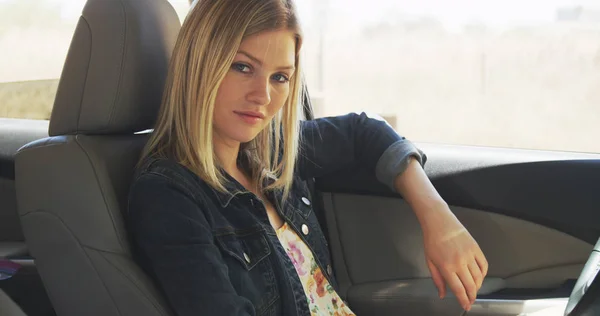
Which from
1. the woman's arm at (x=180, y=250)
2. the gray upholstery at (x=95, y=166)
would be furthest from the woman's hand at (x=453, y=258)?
the gray upholstery at (x=95, y=166)

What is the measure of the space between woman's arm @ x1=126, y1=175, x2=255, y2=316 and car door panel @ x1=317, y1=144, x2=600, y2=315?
565 mm

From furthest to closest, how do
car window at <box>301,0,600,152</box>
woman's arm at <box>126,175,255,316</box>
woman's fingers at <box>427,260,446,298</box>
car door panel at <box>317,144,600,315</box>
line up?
car window at <box>301,0,600,152</box> < car door panel at <box>317,144,600,315</box> < woman's fingers at <box>427,260,446,298</box> < woman's arm at <box>126,175,255,316</box>

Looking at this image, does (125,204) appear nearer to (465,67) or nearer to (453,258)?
(453,258)

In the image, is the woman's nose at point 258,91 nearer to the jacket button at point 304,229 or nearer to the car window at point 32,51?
the jacket button at point 304,229

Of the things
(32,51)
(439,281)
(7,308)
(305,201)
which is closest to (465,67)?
(305,201)

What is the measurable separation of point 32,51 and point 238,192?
1299 mm

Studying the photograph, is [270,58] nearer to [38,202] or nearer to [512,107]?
[38,202]

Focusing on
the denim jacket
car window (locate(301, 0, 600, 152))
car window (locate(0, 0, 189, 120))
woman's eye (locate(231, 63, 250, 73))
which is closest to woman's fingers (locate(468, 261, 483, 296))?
the denim jacket

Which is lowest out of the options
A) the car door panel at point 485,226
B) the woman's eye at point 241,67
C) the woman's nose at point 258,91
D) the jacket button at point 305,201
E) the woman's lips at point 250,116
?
the car door panel at point 485,226

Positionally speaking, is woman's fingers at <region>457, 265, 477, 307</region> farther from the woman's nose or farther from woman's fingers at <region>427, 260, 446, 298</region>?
the woman's nose

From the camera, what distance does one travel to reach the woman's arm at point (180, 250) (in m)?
1.09

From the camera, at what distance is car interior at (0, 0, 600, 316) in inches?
45.8

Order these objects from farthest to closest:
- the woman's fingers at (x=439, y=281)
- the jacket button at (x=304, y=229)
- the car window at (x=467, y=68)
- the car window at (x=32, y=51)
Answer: the car window at (x=32, y=51) → the car window at (x=467, y=68) → the jacket button at (x=304, y=229) → the woman's fingers at (x=439, y=281)

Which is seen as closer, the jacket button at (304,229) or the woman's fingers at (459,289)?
the woman's fingers at (459,289)
